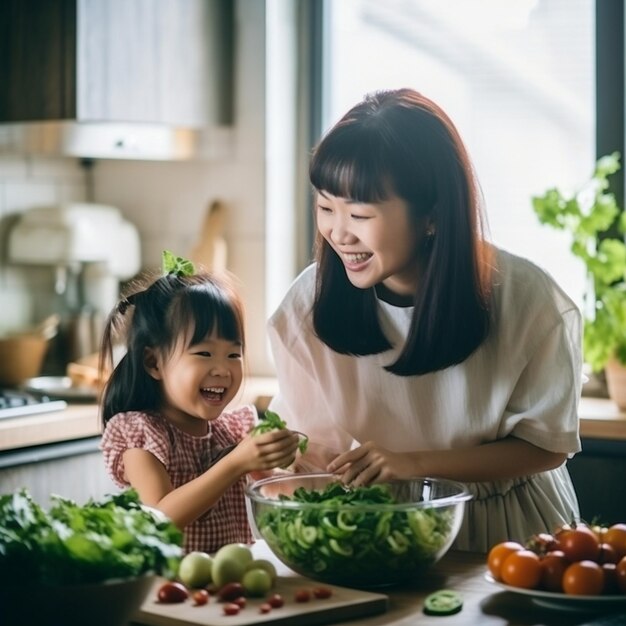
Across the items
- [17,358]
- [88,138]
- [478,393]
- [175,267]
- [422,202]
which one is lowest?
[17,358]

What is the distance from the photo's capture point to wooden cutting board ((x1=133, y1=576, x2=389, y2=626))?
4.80 feet

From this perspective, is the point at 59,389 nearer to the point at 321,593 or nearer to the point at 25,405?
the point at 25,405

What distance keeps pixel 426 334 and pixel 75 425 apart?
→ 4.12 feet

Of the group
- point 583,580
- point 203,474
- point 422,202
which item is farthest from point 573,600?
point 422,202

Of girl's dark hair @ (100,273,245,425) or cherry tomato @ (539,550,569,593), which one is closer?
cherry tomato @ (539,550,569,593)

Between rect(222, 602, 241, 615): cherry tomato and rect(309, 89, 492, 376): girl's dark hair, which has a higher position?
rect(309, 89, 492, 376): girl's dark hair

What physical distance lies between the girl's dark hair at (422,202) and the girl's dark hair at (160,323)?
189 millimetres

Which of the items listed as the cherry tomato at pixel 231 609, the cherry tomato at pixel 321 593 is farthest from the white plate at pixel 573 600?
the cherry tomato at pixel 231 609

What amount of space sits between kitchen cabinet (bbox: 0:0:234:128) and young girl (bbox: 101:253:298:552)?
1.20 meters

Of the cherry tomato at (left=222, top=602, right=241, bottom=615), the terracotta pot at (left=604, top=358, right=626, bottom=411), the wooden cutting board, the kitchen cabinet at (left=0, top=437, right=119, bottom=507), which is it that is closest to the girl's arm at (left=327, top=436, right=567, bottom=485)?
the wooden cutting board

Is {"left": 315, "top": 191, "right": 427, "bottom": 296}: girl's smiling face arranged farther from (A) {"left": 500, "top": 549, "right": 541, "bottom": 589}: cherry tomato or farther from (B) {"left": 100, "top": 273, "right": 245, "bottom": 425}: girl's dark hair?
(A) {"left": 500, "top": 549, "right": 541, "bottom": 589}: cherry tomato

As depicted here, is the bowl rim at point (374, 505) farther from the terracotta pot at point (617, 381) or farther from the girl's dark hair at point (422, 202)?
the terracotta pot at point (617, 381)

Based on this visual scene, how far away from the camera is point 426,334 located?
2.11 meters

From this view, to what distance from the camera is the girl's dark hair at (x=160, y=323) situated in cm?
215
